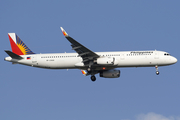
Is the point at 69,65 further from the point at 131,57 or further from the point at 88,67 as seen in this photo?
the point at 131,57

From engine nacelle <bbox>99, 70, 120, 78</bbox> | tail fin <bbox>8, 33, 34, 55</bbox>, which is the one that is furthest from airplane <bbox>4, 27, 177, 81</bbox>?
tail fin <bbox>8, 33, 34, 55</bbox>

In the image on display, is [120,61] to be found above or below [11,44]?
below

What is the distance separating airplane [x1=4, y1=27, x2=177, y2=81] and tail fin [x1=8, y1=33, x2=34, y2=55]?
38.6 inches

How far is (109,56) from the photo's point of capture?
64062mm

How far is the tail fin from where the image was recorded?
225ft

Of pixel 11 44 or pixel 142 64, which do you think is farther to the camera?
pixel 11 44

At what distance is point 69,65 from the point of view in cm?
6488

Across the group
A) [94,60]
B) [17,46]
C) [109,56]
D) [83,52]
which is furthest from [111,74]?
[17,46]

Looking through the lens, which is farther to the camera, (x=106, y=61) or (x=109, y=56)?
(x=109, y=56)

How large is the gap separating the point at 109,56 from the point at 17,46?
61.2ft

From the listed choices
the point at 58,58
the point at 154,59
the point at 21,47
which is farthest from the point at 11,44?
the point at 154,59

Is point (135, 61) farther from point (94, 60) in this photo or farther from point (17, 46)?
point (17, 46)

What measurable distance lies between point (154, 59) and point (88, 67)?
1210 cm

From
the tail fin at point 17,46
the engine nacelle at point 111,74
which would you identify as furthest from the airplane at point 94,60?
the tail fin at point 17,46
